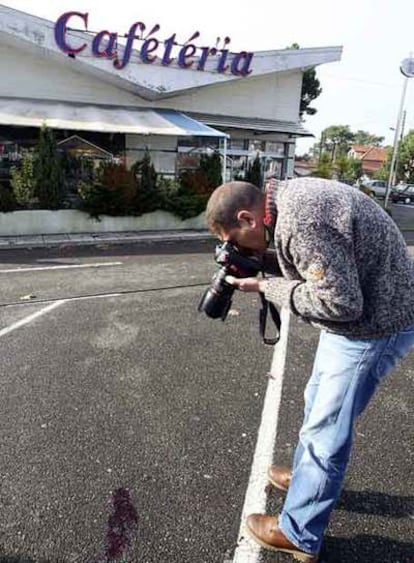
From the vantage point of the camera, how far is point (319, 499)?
5.83ft

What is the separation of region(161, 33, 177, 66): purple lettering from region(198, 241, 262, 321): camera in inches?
506

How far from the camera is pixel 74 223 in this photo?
10344mm

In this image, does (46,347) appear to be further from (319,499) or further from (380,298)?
(380,298)

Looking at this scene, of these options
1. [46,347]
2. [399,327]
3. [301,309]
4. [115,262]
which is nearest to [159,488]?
[301,309]

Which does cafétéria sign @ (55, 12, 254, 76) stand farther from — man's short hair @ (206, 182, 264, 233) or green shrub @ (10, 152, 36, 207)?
man's short hair @ (206, 182, 264, 233)

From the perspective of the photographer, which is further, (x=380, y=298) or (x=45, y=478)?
(x=45, y=478)

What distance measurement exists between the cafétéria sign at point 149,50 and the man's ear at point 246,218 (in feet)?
40.5

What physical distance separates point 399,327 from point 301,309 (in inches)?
15.7

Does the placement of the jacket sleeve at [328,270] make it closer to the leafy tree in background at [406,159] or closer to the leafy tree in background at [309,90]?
the leafy tree in background at [309,90]

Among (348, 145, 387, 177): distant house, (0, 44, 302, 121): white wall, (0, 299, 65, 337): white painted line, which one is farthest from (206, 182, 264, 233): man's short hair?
(348, 145, 387, 177): distant house

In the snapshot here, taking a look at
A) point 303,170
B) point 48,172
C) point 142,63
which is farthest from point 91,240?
point 303,170

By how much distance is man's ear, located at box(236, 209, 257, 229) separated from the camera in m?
1.71

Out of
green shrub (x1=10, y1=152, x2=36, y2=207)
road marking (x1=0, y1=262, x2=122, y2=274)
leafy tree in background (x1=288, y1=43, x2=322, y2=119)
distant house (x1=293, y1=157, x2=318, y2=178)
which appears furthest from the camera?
leafy tree in background (x1=288, y1=43, x2=322, y2=119)

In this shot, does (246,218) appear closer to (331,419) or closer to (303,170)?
(331,419)
